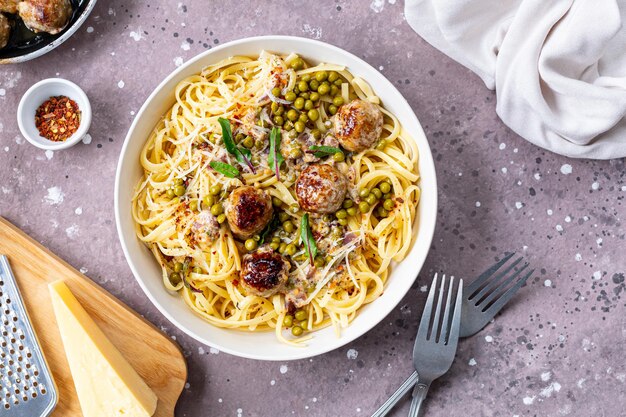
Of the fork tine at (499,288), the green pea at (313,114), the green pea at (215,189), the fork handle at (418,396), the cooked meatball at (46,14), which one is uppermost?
the cooked meatball at (46,14)

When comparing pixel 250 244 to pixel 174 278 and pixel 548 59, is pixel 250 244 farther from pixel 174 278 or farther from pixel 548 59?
pixel 548 59

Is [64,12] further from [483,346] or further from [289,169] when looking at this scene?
[483,346]

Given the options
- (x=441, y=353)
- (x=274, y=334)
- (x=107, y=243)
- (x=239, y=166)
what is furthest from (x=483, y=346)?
(x=107, y=243)

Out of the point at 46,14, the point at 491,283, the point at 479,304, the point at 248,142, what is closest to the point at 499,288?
the point at 491,283

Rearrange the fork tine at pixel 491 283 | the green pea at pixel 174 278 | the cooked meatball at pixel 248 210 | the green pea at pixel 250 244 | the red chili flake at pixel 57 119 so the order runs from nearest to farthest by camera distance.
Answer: the cooked meatball at pixel 248 210, the green pea at pixel 250 244, the green pea at pixel 174 278, the fork tine at pixel 491 283, the red chili flake at pixel 57 119

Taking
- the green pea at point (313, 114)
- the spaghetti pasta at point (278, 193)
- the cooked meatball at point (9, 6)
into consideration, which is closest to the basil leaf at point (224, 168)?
the spaghetti pasta at point (278, 193)

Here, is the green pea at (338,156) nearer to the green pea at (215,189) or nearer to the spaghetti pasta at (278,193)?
the spaghetti pasta at (278,193)
